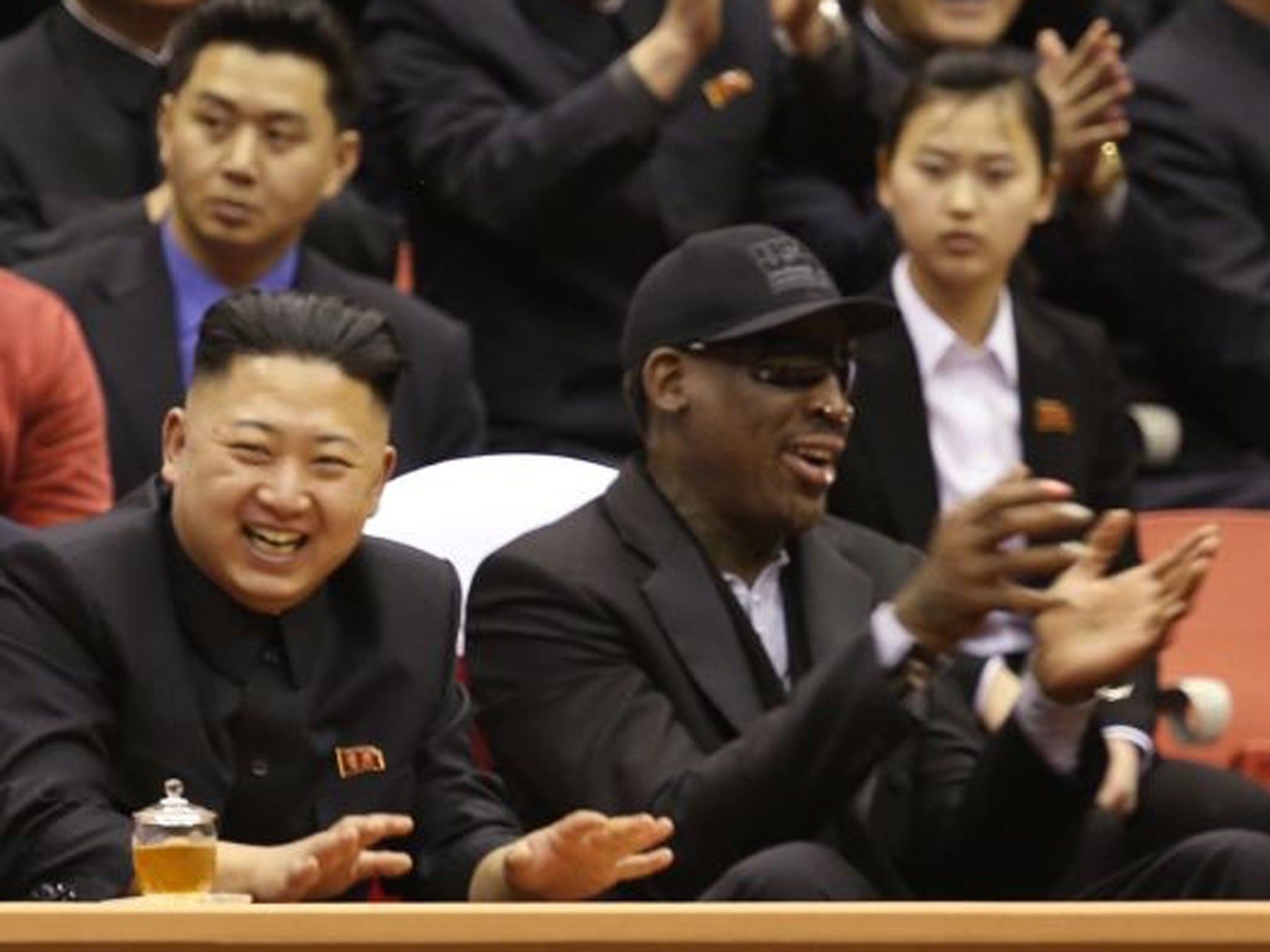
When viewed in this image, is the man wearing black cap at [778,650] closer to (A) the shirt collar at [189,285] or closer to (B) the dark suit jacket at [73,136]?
(A) the shirt collar at [189,285]

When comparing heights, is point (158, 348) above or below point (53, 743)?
above

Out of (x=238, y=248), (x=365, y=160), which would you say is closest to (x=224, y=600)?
(x=238, y=248)

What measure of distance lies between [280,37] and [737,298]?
1.27m

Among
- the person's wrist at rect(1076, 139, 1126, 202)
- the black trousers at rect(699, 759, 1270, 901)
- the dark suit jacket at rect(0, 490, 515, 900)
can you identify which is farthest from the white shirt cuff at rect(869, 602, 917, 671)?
the person's wrist at rect(1076, 139, 1126, 202)

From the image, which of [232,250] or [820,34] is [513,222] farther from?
[820,34]

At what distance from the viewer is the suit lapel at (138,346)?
204 inches

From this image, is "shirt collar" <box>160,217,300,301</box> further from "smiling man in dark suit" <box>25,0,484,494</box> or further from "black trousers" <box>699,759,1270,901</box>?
"black trousers" <box>699,759,1270,901</box>

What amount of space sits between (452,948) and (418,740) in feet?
3.72

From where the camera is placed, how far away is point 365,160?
20.6 ft

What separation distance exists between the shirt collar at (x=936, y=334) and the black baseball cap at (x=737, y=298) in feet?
3.11

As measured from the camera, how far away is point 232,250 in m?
5.34

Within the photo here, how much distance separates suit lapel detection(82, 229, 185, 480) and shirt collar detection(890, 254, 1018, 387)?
1021 mm

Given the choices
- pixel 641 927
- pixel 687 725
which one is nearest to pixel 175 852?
pixel 641 927

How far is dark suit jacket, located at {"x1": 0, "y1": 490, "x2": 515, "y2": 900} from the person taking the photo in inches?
145
